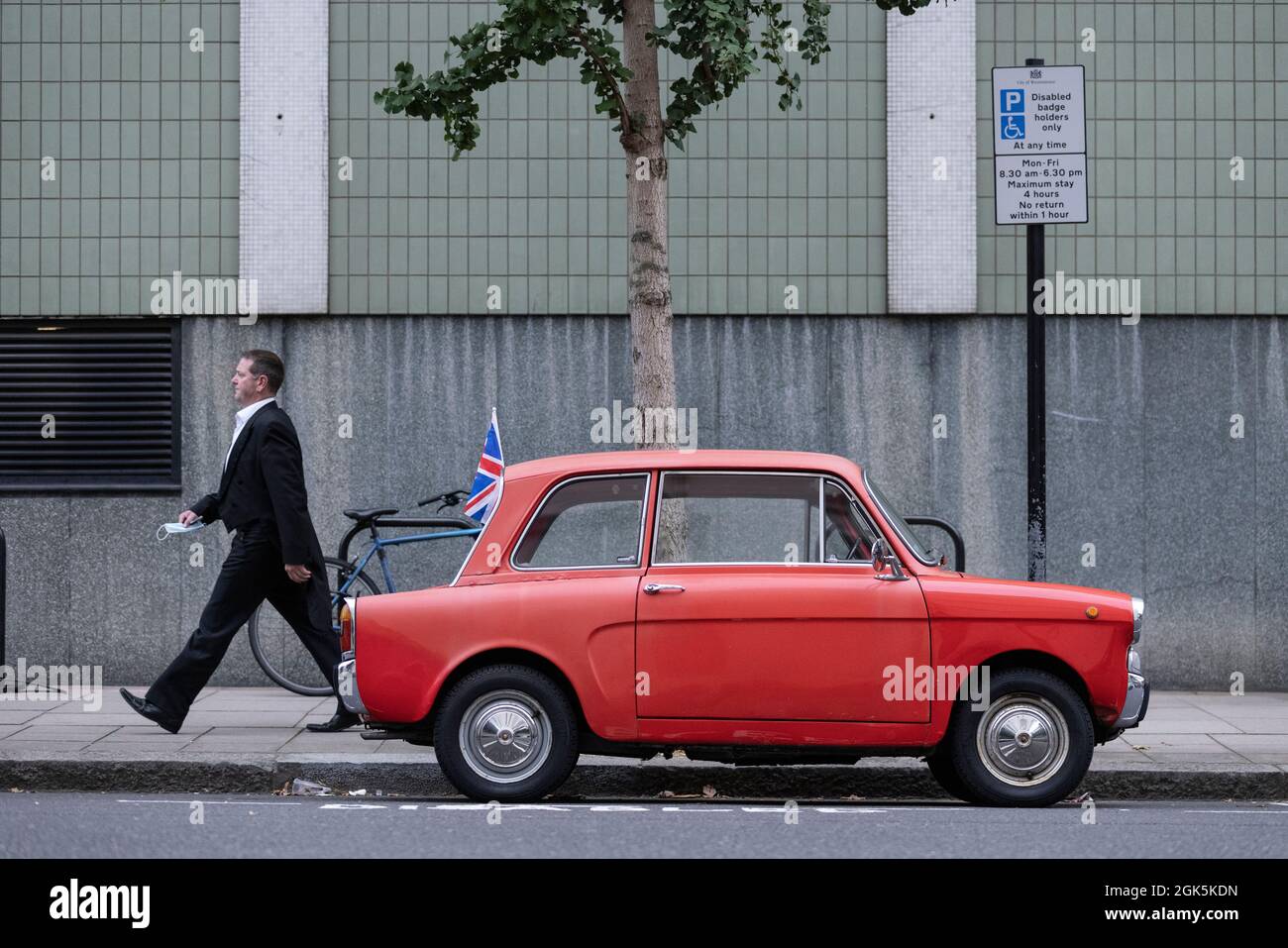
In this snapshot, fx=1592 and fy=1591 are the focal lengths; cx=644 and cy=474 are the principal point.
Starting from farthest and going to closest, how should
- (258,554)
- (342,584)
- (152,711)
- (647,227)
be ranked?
1. (342,584)
2. (647,227)
3. (258,554)
4. (152,711)

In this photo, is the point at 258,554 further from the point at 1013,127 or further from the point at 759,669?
the point at 1013,127

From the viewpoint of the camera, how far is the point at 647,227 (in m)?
9.16

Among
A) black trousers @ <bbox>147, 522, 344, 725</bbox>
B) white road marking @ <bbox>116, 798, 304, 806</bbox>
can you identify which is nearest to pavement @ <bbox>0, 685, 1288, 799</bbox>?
black trousers @ <bbox>147, 522, 344, 725</bbox>

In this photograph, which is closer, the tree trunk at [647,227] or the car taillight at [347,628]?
the car taillight at [347,628]

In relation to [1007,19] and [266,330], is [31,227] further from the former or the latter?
[1007,19]

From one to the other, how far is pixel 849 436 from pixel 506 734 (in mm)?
5432

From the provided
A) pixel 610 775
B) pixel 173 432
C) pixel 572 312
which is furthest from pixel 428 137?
pixel 610 775

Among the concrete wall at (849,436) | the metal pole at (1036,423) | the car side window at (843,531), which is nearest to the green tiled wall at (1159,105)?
the concrete wall at (849,436)

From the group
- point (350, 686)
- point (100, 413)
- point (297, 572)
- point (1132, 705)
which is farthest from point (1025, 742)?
point (100, 413)

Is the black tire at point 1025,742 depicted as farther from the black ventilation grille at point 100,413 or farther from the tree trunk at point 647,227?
the black ventilation grille at point 100,413

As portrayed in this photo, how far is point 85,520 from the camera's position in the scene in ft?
38.9

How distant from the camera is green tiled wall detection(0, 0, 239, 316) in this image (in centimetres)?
1195

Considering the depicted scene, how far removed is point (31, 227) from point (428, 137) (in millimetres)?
3047

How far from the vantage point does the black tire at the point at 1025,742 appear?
23.5 feet
